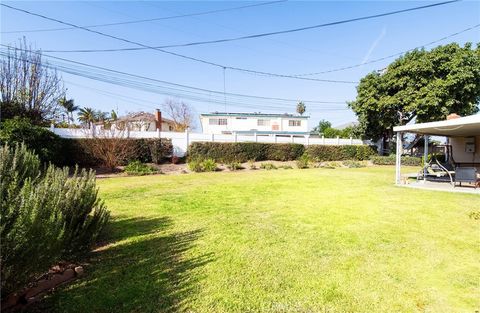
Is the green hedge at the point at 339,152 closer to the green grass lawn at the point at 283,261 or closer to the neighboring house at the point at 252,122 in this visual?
the green grass lawn at the point at 283,261

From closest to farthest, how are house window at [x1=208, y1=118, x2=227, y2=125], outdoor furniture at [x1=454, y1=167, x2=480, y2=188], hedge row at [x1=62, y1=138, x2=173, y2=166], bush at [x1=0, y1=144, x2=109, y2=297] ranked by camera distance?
1. bush at [x1=0, y1=144, x2=109, y2=297]
2. outdoor furniture at [x1=454, y1=167, x2=480, y2=188]
3. hedge row at [x1=62, y1=138, x2=173, y2=166]
4. house window at [x1=208, y1=118, x2=227, y2=125]

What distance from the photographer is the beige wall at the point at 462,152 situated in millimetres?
14664

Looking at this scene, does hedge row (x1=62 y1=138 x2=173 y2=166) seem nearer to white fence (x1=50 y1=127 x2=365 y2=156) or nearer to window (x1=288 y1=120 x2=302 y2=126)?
white fence (x1=50 y1=127 x2=365 y2=156)

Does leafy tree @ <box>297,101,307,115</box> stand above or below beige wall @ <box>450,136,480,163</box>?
above

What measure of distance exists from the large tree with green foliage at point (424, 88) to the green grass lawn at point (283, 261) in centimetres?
1862

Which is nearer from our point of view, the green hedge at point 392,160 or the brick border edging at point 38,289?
the brick border edging at point 38,289

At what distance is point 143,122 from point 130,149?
16461 mm

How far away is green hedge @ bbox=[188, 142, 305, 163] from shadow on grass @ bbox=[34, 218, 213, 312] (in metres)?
14.6

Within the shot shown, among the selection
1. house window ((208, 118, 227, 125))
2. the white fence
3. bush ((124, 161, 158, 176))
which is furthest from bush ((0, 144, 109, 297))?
house window ((208, 118, 227, 125))

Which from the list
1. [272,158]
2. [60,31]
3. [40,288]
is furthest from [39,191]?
[272,158]

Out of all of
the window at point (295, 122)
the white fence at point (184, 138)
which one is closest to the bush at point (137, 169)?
the white fence at point (184, 138)

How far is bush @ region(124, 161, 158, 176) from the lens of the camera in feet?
47.3

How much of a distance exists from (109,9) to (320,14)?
29.4ft

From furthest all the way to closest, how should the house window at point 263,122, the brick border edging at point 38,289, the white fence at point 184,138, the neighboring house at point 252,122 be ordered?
the house window at point 263,122 → the neighboring house at point 252,122 → the white fence at point 184,138 → the brick border edging at point 38,289
